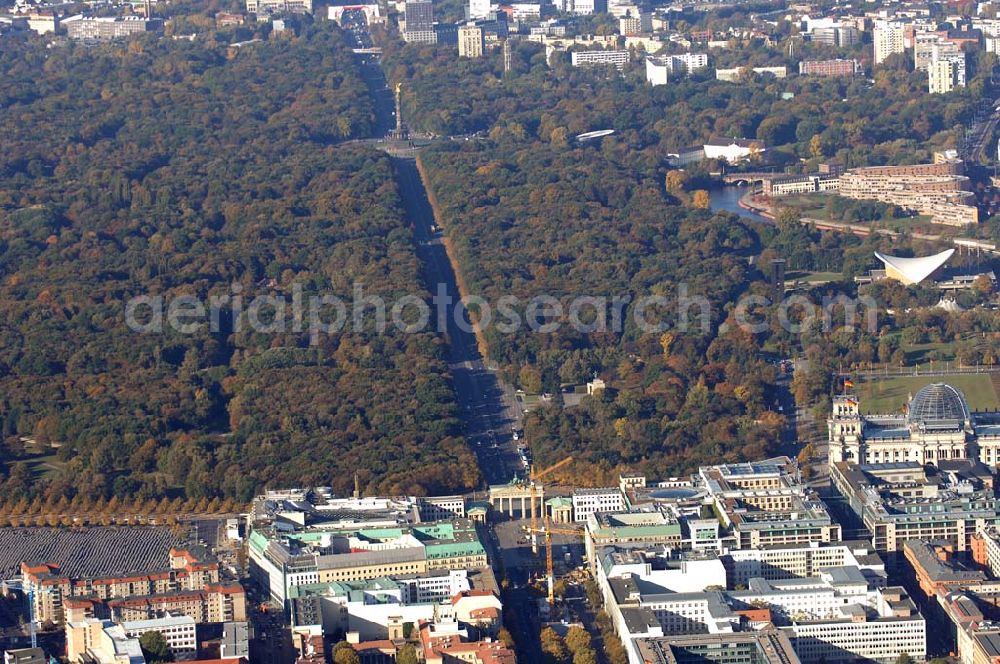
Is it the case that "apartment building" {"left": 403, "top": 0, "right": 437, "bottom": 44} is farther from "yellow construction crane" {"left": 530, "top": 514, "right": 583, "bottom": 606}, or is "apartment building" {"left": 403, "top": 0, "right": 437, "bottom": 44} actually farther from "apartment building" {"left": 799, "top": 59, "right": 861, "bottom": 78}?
"yellow construction crane" {"left": 530, "top": 514, "right": 583, "bottom": 606}

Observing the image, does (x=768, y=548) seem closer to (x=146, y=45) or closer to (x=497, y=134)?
(x=497, y=134)

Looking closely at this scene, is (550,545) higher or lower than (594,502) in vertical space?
lower

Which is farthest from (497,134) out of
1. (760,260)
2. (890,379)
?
(890,379)

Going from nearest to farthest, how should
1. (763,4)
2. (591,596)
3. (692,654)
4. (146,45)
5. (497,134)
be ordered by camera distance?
1. (692,654)
2. (591,596)
3. (497,134)
4. (146,45)
5. (763,4)

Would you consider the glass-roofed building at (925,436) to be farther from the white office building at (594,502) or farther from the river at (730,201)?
the river at (730,201)

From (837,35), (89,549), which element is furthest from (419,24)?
(89,549)

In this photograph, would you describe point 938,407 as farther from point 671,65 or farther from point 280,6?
point 280,6

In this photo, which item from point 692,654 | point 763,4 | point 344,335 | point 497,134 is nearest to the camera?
point 692,654
